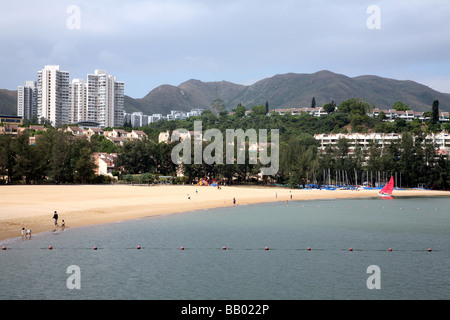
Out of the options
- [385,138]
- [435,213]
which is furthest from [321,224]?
[385,138]

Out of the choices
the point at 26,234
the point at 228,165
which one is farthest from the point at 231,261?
the point at 228,165

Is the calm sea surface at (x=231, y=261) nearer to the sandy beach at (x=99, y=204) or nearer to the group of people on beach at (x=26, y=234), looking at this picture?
the group of people on beach at (x=26, y=234)

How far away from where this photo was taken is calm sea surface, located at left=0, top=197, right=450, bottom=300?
28656 mm

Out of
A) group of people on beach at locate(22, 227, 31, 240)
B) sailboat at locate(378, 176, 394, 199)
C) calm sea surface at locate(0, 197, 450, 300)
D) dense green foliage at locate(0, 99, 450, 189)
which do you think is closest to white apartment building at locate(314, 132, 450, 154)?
dense green foliage at locate(0, 99, 450, 189)

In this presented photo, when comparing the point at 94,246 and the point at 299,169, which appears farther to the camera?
the point at 299,169

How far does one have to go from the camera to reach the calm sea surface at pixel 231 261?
28.7 metres

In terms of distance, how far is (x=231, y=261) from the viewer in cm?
3700

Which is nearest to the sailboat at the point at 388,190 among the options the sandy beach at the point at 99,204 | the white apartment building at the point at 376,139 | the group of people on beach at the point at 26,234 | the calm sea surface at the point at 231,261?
the sandy beach at the point at 99,204

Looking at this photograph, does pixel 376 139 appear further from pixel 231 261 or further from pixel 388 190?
pixel 231 261

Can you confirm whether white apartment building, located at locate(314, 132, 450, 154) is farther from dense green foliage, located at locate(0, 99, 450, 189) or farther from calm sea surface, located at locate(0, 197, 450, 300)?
calm sea surface, located at locate(0, 197, 450, 300)
